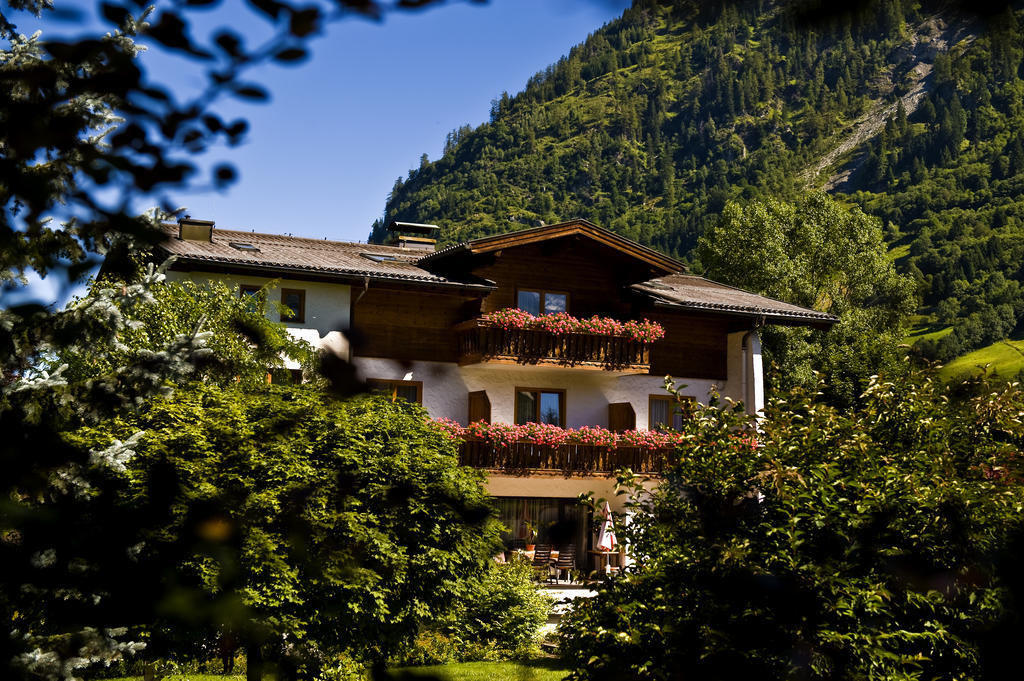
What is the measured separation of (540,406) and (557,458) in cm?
187

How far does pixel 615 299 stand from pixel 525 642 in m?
11.1

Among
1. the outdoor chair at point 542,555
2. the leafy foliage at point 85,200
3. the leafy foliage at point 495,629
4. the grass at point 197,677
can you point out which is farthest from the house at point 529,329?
the leafy foliage at point 85,200

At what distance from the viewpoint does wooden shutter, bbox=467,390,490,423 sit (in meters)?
24.7

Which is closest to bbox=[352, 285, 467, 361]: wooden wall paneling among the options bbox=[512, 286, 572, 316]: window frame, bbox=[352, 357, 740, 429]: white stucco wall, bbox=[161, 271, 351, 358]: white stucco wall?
bbox=[161, 271, 351, 358]: white stucco wall

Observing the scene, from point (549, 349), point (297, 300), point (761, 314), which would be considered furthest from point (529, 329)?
point (761, 314)

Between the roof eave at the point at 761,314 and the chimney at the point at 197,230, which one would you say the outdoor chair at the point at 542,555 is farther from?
the chimney at the point at 197,230

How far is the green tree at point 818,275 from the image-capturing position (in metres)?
39.5

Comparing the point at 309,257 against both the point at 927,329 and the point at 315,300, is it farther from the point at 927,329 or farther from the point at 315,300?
the point at 927,329

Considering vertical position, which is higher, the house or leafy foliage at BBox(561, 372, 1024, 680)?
the house

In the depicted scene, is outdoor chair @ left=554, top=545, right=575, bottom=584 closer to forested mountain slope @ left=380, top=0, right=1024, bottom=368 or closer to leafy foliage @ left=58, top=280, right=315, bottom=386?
leafy foliage @ left=58, top=280, right=315, bottom=386

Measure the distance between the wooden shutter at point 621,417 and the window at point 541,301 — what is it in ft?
8.65

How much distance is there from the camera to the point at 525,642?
1756 cm

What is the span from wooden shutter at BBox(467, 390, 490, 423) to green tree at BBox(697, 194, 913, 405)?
605 inches

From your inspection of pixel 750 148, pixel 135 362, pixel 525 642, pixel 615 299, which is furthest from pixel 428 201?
pixel 135 362
